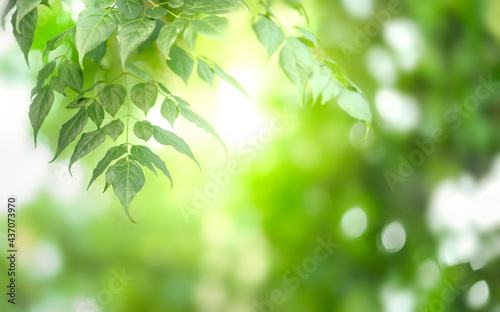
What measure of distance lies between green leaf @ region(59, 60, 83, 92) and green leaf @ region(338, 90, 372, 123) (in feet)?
1.32

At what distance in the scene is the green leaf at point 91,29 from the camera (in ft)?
1.77

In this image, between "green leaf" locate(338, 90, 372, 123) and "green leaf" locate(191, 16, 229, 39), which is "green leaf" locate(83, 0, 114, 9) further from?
"green leaf" locate(338, 90, 372, 123)

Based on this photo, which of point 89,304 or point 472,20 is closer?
point 89,304

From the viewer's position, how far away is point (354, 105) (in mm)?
787

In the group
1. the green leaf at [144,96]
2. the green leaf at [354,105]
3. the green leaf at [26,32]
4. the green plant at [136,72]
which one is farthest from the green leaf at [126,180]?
the green leaf at [354,105]

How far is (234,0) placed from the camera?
0.60m

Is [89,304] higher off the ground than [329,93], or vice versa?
[329,93]

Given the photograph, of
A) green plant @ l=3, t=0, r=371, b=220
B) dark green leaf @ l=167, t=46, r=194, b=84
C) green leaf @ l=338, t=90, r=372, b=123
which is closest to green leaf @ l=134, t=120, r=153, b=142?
green plant @ l=3, t=0, r=371, b=220

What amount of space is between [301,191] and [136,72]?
0.47 m

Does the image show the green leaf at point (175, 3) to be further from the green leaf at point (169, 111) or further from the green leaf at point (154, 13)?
the green leaf at point (169, 111)

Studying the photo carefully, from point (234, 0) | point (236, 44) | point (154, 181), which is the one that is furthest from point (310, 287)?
point (234, 0)

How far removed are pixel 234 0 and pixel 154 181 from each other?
460mm

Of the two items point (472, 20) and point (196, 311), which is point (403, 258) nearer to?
point (196, 311)

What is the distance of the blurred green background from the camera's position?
0.92m
